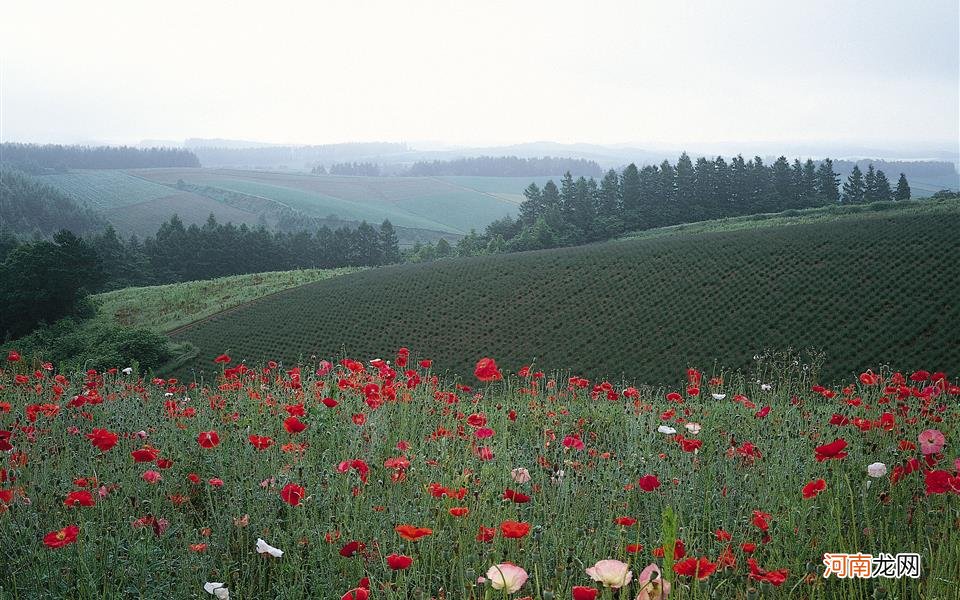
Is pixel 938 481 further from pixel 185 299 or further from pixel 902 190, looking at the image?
pixel 902 190

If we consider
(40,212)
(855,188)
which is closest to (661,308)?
(855,188)

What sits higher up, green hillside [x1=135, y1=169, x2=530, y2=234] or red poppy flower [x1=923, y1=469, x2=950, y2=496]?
green hillside [x1=135, y1=169, x2=530, y2=234]

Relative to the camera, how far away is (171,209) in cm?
13888

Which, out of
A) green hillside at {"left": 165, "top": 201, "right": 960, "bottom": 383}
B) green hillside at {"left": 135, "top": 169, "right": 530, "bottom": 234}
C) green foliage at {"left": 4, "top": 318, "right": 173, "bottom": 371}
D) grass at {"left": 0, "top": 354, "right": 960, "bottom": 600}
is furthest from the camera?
green hillside at {"left": 135, "top": 169, "right": 530, "bottom": 234}

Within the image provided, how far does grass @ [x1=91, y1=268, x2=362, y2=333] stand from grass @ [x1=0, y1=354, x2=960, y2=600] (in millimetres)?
49764

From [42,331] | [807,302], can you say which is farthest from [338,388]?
[42,331]

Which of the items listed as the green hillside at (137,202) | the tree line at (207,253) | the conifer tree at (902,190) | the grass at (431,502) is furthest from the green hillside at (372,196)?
the grass at (431,502)

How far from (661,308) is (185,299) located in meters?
43.4

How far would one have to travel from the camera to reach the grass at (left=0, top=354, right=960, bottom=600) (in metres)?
3.26

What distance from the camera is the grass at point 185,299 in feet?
180

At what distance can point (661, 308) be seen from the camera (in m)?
42.0

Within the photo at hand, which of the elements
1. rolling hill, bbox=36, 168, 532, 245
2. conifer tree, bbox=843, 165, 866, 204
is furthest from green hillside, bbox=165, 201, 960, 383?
rolling hill, bbox=36, 168, 532, 245

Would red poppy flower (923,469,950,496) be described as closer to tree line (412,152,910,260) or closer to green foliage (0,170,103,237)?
tree line (412,152,910,260)

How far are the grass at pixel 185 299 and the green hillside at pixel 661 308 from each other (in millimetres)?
4266
